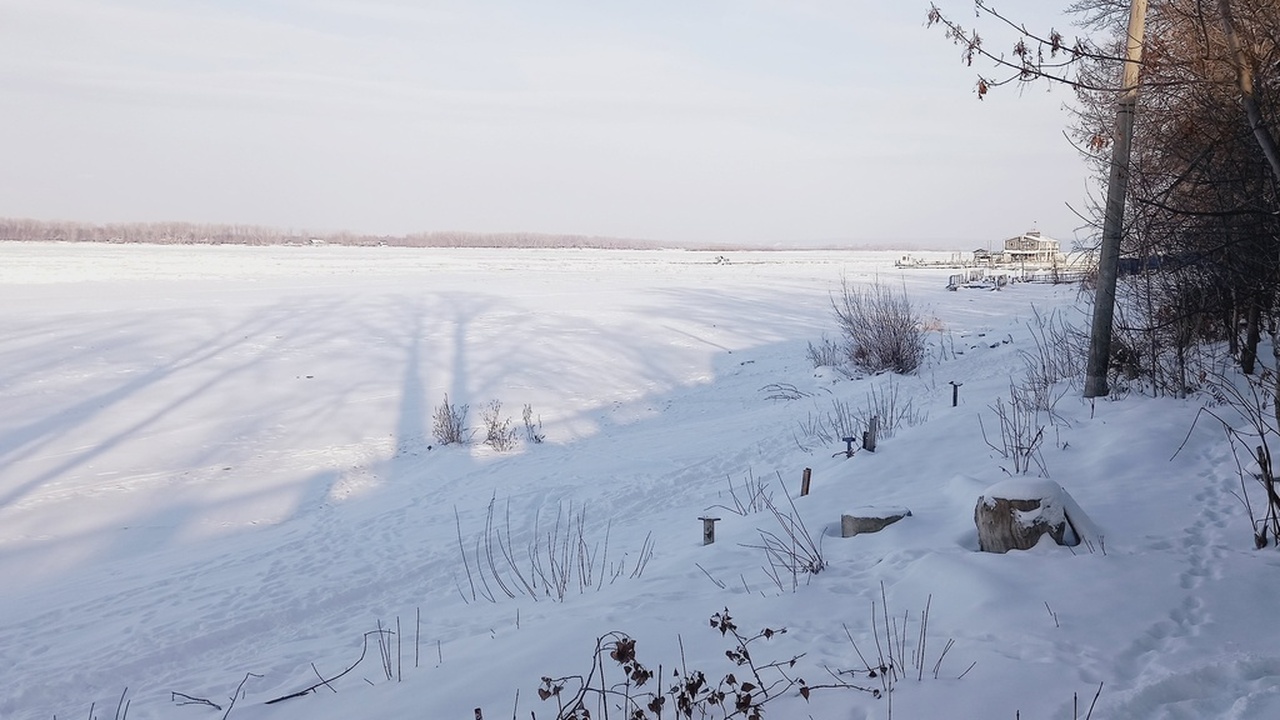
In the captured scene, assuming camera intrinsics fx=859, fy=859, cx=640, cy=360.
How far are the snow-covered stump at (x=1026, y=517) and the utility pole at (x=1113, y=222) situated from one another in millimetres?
4161

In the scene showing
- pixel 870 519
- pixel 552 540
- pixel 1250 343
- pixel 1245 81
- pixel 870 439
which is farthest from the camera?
pixel 1250 343

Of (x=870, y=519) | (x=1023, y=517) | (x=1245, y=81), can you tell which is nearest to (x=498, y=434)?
(x=870, y=519)

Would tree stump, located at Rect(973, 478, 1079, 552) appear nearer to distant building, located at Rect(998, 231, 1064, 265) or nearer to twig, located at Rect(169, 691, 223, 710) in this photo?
twig, located at Rect(169, 691, 223, 710)

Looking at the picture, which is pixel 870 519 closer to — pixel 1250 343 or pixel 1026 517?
pixel 1026 517

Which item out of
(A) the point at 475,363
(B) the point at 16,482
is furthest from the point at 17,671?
(A) the point at 475,363

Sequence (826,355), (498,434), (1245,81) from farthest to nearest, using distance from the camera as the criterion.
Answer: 1. (826,355)
2. (498,434)
3. (1245,81)

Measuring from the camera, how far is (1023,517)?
5.38 meters

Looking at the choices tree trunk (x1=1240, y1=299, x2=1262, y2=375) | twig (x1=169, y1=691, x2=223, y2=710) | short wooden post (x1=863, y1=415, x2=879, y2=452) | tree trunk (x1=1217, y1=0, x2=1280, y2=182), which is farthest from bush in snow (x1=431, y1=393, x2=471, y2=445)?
tree trunk (x1=1217, y1=0, x2=1280, y2=182)

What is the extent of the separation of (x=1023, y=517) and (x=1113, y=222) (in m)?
5.78

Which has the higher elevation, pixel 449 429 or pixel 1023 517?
pixel 1023 517

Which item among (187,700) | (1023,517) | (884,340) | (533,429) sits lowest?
(533,429)

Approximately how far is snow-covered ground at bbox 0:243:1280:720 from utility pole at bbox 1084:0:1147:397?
2.17 feet

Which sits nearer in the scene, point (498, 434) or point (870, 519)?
point (870, 519)

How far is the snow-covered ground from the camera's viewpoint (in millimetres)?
4246
